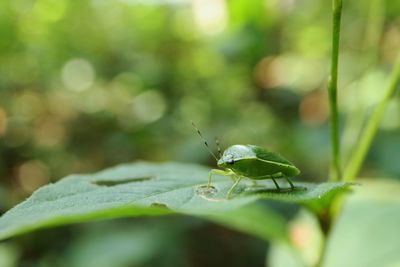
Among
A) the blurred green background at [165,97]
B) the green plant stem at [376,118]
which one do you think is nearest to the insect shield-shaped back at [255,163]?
the green plant stem at [376,118]

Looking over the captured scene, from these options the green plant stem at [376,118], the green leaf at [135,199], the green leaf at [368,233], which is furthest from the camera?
the green leaf at [368,233]

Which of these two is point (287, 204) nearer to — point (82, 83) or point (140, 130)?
point (140, 130)

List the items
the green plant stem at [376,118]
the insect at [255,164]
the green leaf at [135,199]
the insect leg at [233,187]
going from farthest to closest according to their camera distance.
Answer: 1. the green plant stem at [376,118]
2. the insect at [255,164]
3. the insect leg at [233,187]
4. the green leaf at [135,199]

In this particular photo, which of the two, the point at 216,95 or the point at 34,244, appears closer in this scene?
the point at 34,244

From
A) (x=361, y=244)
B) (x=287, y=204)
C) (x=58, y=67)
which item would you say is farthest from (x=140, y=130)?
(x=361, y=244)

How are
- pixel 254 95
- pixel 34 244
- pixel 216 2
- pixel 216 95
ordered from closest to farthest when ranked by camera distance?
pixel 34 244
pixel 254 95
pixel 216 95
pixel 216 2

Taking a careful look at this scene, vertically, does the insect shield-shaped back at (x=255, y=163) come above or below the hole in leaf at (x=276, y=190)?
above

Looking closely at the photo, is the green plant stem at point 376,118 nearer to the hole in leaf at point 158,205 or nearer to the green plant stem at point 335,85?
the green plant stem at point 335,85
